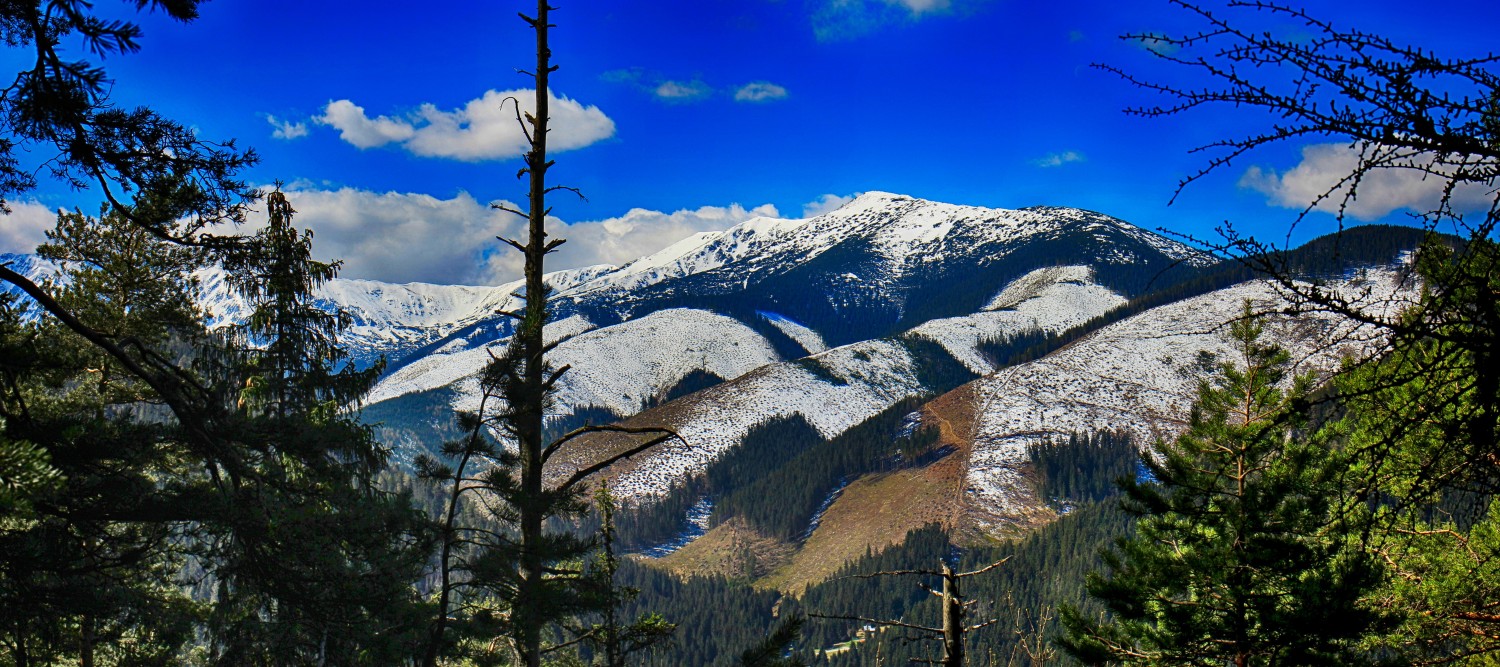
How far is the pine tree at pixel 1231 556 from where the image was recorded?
1341cm

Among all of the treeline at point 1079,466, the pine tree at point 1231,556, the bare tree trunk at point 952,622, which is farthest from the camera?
the treeline at point 1079,466

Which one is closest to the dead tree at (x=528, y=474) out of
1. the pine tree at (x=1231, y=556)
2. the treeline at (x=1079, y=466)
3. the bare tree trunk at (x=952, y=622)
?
the bare tree trunk at (x=952, y=622)

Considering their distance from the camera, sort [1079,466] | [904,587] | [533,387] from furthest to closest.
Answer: [1079,466] < [904,587] < [533,387]

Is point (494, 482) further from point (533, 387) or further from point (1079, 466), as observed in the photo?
point (1079, 466)

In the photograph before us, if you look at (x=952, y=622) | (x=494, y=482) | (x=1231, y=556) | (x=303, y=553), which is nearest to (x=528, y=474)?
(x=494, y=482)

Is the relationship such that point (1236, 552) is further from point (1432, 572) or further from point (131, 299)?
point (131, 299)

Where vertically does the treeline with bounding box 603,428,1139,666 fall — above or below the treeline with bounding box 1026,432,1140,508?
below

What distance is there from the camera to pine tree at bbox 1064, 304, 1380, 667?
44.0ft

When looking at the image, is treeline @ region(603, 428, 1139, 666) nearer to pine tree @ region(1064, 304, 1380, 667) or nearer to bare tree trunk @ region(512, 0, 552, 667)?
pine tree @ region(1064, 304, 1380, 667)

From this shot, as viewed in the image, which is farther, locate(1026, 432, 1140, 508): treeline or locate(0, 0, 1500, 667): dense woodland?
locate(1026, 432, 1140, 508): treeline

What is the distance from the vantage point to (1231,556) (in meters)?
14.2

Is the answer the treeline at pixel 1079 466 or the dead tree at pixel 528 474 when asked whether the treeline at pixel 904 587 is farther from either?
the dead tree at pixel 528 474

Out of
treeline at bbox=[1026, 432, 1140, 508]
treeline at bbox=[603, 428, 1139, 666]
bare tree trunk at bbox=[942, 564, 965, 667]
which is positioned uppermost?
treeline at bbox=[1026, 432, 1140, 508]

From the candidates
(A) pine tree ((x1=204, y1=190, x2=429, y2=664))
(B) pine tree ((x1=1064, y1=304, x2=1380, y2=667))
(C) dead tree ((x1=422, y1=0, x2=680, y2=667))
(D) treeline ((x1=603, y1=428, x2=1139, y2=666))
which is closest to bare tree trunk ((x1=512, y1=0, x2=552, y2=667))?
(C) dead tree ((x1=422, y1=0, x2=680, y2=667))
